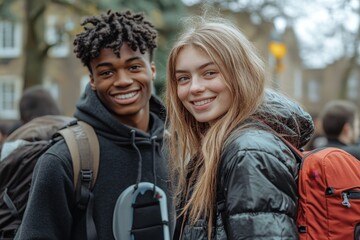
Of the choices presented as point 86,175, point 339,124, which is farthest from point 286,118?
Answer: point 339,124

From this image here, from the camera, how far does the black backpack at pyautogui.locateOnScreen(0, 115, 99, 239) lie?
3016 mm

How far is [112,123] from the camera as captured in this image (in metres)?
3.30

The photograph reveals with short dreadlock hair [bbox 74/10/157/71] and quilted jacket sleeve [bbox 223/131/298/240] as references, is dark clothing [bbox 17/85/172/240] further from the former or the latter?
quilted jacket sleeve [bbox 223/131/298/240]

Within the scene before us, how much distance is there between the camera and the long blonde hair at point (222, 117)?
222cm

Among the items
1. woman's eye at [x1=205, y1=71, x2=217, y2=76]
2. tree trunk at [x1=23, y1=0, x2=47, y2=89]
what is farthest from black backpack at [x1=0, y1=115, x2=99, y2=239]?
tree trunk at [x1=23, y1=0, x2=47, y2=89]

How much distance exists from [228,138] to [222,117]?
20 cm

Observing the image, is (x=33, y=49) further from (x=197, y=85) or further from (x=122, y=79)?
(x=197, y=85)

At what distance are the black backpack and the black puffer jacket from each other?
3.52 feet

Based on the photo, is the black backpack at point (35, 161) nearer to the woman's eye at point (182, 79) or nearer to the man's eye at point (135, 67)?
the man's eye at point (135, 67)

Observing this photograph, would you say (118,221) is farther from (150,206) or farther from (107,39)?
(107,39)

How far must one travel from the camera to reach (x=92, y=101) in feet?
11.0

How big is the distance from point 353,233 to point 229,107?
0.71 m

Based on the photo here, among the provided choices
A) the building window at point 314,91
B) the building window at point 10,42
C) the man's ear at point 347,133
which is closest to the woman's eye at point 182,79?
the man's ear at point 347,133

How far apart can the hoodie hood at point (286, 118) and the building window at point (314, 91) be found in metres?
66.4
